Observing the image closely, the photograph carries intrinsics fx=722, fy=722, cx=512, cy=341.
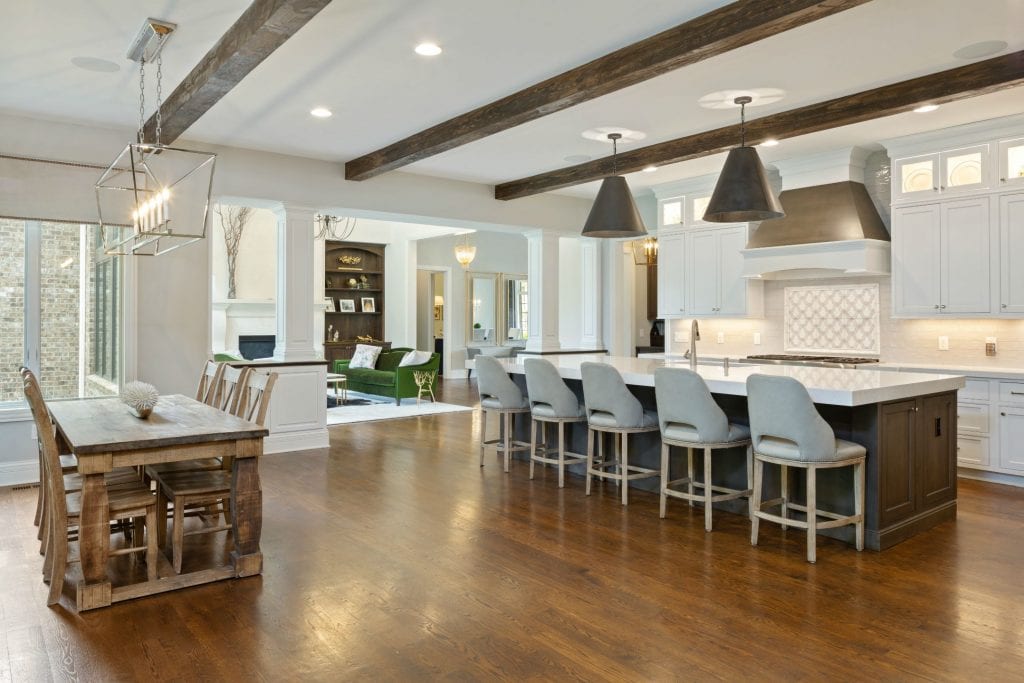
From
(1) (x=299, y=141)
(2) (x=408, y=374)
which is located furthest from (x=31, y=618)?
(2) (x=408, y=374)

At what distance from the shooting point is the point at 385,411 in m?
9.39

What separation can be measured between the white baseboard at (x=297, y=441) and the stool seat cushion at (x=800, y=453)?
4.35 m

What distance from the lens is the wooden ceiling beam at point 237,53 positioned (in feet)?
10.4

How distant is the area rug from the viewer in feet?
28.6

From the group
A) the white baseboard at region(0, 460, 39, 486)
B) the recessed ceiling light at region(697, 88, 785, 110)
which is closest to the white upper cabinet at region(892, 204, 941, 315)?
the recessed ceiling light at region(697, 88, 785, 110)

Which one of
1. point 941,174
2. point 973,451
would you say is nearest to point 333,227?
point 941,174

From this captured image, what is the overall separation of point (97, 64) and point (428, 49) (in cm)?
200

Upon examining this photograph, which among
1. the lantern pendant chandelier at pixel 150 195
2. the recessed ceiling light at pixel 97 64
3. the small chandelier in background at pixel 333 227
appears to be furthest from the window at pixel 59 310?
the small chandelier in background at pixel 333 227

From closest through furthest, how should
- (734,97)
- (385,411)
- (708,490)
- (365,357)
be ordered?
1. (708,490)
2. (734,97)
3. (385,411)
4. (365,357)

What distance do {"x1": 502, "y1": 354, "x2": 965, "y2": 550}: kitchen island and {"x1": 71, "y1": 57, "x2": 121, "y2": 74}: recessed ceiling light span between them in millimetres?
3710

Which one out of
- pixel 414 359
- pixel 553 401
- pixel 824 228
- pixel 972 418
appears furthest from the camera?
pixel 414 359

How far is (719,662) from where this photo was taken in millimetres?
2508

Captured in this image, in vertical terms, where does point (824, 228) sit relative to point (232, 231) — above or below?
below

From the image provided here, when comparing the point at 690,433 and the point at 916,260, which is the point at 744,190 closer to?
the point at 690,433
